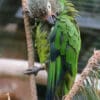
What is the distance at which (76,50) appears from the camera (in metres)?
1.26

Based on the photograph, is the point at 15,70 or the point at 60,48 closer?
the point at 60,48

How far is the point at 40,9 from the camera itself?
1148mm

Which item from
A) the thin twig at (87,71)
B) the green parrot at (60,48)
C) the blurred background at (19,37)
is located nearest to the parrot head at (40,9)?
the green parrot at (60,48)


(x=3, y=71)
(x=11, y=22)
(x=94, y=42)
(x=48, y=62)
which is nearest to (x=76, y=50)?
(x=48, y=62)

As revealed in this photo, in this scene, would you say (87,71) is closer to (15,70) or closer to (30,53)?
(30,53)

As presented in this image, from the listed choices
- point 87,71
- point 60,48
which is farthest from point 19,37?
point 87,71

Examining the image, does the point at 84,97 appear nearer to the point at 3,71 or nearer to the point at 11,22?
the point at 3,71

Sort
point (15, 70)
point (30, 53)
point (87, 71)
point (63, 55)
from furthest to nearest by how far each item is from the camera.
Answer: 1. point (15, 70)
2. point (63, 55)
3. point (30, 53)
4. point (87, 71)

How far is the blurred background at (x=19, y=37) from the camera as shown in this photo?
1.81 metres

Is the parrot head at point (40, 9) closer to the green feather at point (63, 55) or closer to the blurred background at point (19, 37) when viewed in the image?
the green feather at point (63, 55)

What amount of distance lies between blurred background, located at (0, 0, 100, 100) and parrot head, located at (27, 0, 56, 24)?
1.76ft

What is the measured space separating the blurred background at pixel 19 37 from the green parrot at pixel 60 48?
0.43m

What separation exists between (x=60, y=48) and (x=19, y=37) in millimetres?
1143

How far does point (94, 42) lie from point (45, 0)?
40.1 inches
